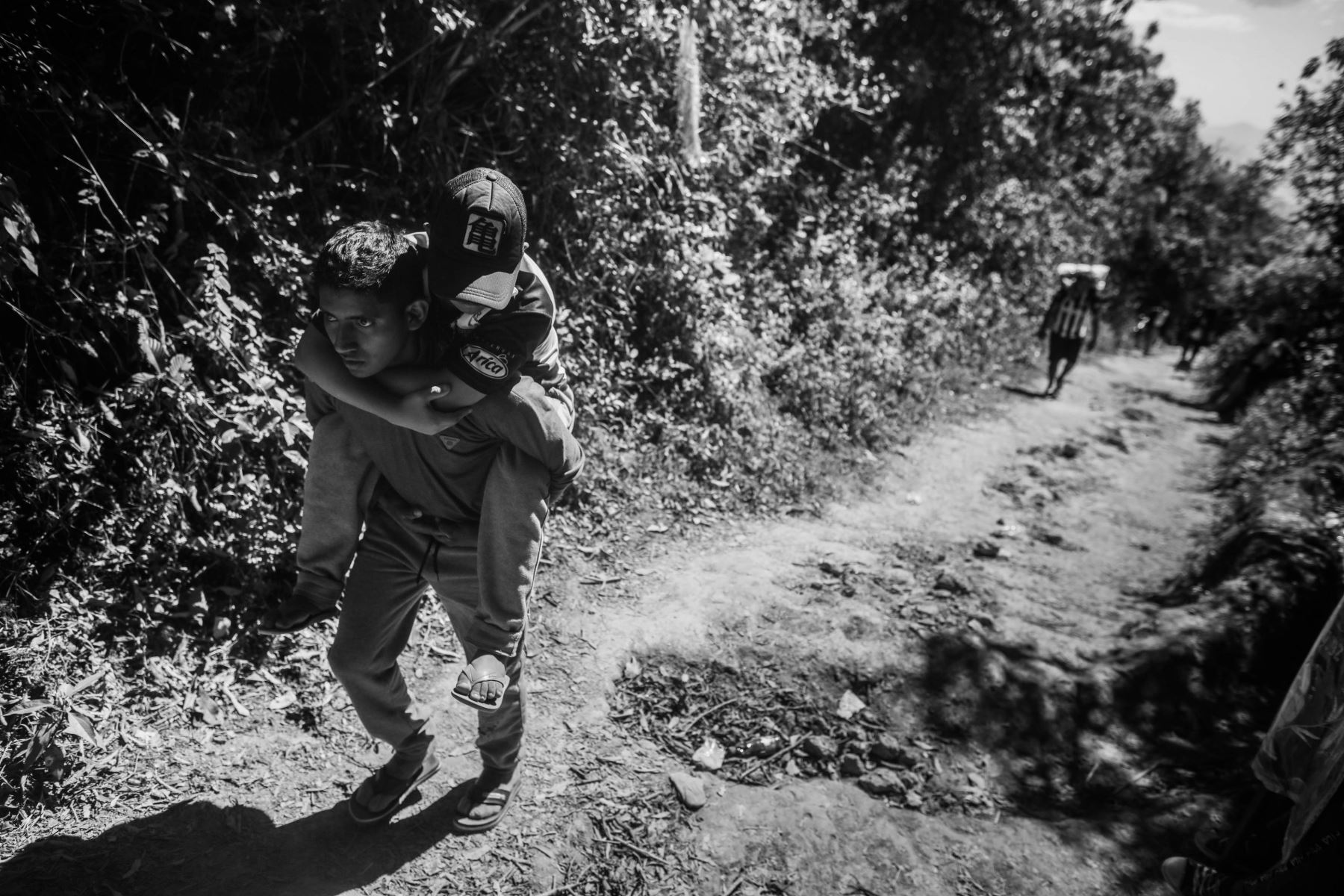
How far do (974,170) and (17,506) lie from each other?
1289cm

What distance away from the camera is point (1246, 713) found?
394 cm

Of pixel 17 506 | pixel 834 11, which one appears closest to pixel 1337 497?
pixel 834 11

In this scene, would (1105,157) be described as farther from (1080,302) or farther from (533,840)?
(533,840)

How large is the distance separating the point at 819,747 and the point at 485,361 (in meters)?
2.48

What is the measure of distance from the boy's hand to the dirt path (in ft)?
5.46

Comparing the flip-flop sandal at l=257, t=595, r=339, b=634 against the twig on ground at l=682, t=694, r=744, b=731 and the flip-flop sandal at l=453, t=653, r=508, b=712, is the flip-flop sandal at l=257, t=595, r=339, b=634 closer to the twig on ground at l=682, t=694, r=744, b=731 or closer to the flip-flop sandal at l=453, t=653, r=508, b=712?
the flip-flop sandal at l=453, t=653, r=508, b=712

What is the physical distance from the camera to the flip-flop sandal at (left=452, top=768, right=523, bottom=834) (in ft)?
9.08

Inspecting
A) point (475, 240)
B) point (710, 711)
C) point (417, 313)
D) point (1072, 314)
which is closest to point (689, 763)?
point (710, 711)

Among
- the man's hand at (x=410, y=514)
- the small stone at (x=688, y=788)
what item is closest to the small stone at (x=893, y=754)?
the small stone at (x=688, y=788)

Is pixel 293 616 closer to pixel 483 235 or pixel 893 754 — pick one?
pixel 483 235

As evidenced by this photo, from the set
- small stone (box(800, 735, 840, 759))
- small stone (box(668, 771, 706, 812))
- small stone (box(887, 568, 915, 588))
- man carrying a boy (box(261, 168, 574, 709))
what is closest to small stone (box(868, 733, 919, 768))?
small stone (box(800, 735, 840, 759))

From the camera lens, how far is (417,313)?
6.86 ft

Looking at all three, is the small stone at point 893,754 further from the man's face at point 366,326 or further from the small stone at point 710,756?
the man's face at point 366,326

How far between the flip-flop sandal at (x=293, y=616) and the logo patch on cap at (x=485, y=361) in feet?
3.24
